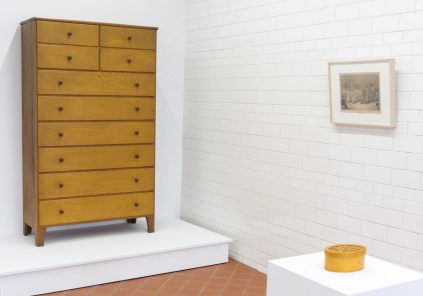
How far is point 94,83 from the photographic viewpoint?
545 cm

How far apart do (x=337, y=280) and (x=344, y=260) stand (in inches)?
5.4

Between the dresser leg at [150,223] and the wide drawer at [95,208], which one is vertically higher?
the wide drawer at [95,208]

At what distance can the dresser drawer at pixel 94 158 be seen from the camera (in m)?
5.31

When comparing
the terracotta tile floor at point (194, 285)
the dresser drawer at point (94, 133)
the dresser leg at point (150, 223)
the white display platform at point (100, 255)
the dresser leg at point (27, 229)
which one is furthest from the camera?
the dresser leg at point (150, 223)

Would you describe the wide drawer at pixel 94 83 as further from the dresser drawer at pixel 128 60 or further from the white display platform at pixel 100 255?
the white display platform at pixel 100 255

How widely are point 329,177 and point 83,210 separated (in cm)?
228


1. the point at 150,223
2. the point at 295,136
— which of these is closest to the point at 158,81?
the point at 150,223

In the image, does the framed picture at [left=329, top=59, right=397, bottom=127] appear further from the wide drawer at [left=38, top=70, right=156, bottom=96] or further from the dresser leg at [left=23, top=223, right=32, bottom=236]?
the dresser leg at [left=23, top=223, right=32, bottom=236]

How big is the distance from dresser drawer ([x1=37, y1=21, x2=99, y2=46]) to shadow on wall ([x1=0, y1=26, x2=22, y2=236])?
27.1 inches

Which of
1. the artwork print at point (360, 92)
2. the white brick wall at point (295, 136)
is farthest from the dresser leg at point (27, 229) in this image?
the artwork print at point (360, 92)

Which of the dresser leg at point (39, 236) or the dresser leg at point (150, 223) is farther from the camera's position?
the dresser leg at point (150, 223)

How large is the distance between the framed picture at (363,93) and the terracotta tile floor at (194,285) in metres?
1.65

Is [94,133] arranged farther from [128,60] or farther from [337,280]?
[337,280]

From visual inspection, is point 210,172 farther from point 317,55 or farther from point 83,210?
point 317,55
